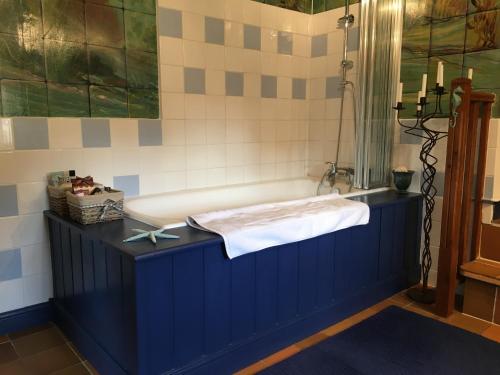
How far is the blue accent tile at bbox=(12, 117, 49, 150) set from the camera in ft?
6.57

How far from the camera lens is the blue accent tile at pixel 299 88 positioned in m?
3.18

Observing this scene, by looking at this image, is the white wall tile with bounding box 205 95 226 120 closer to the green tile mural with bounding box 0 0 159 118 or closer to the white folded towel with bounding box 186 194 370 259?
the green tile mural with bounding box 0 0 159 118

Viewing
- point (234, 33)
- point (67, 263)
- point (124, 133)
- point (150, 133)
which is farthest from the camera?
point (234, 33)

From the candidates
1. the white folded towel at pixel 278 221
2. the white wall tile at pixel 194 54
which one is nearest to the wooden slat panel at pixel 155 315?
the white folded towel at pixel 278 221

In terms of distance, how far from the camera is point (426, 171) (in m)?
2.60

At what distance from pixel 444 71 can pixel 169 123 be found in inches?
66.5

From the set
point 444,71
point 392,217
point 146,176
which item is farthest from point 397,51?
point 146,176

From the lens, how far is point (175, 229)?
67.7 inches

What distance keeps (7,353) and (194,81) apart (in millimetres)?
1757

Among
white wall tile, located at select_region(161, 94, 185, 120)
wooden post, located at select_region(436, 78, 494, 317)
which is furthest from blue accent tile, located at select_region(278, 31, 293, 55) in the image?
wooden post, located at select_region(436, 78, 494, 317)

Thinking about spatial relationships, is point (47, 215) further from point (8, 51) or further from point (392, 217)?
point (392, 217)

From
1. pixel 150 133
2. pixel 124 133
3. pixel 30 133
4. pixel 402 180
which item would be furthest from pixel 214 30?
pixel 402 180

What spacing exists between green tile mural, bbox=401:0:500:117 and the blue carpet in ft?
4.08

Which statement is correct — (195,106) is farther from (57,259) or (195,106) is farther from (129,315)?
(129,315)
